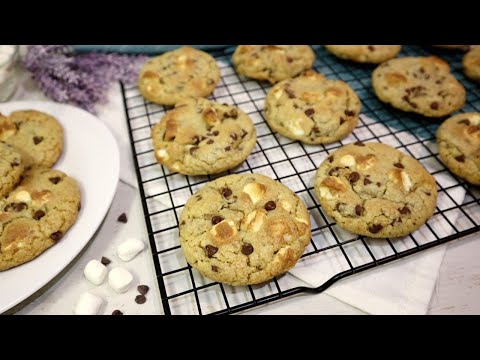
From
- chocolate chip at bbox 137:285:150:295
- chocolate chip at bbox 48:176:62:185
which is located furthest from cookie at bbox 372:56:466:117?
chocolate chip at bbox 48:176:62:185

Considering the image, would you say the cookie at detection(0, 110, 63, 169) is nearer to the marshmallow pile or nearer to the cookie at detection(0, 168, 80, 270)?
the cookie at detection(0, 168, 80, 270)

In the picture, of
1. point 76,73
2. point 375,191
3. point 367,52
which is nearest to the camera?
point 375,191

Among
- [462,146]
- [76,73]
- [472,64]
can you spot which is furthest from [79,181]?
[472,64]

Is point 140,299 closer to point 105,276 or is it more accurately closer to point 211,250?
point 105,276

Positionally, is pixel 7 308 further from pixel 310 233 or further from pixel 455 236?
pixel 455 236

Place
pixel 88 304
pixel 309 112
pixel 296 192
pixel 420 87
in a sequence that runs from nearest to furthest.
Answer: pixel 88 304
pixel 296 192
pixel 309 112
pixel 420 87
